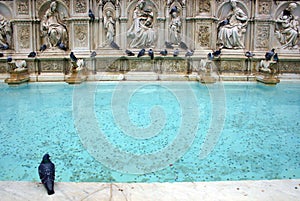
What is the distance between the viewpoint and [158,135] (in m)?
4.67

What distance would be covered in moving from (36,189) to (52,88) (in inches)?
250

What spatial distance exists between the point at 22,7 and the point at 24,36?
0.88 meters

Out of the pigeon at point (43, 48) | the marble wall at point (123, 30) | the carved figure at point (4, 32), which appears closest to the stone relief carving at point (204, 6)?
the marble wall at point (123, 30)

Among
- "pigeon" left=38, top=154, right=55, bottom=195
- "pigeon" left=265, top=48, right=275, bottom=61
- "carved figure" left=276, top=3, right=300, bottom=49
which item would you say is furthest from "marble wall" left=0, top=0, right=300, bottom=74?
"pigeon" left=38, top=154, right=55, bottom=195

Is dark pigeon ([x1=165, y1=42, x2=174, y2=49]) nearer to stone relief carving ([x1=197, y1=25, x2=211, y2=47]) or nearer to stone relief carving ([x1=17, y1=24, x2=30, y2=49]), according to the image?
stone relief carving ([x1=197, y1=25, x2=211, y2=47])

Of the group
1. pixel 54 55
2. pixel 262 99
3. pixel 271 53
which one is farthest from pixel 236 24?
pixel 54 55

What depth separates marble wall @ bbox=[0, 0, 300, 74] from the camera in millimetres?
9586

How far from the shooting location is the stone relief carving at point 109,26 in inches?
377

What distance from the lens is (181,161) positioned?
3713mm

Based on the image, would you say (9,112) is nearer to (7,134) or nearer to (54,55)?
(7,134)

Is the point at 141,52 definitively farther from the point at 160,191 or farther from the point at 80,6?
the point at 160,191

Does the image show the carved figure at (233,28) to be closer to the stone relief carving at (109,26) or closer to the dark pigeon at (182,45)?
the dark pigeon at (182,45)

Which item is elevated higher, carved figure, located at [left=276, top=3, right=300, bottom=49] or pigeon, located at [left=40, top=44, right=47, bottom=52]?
carved figure, located at [left=276, top=3, right=300, bottom=49]

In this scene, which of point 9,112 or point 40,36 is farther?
point 40,36
